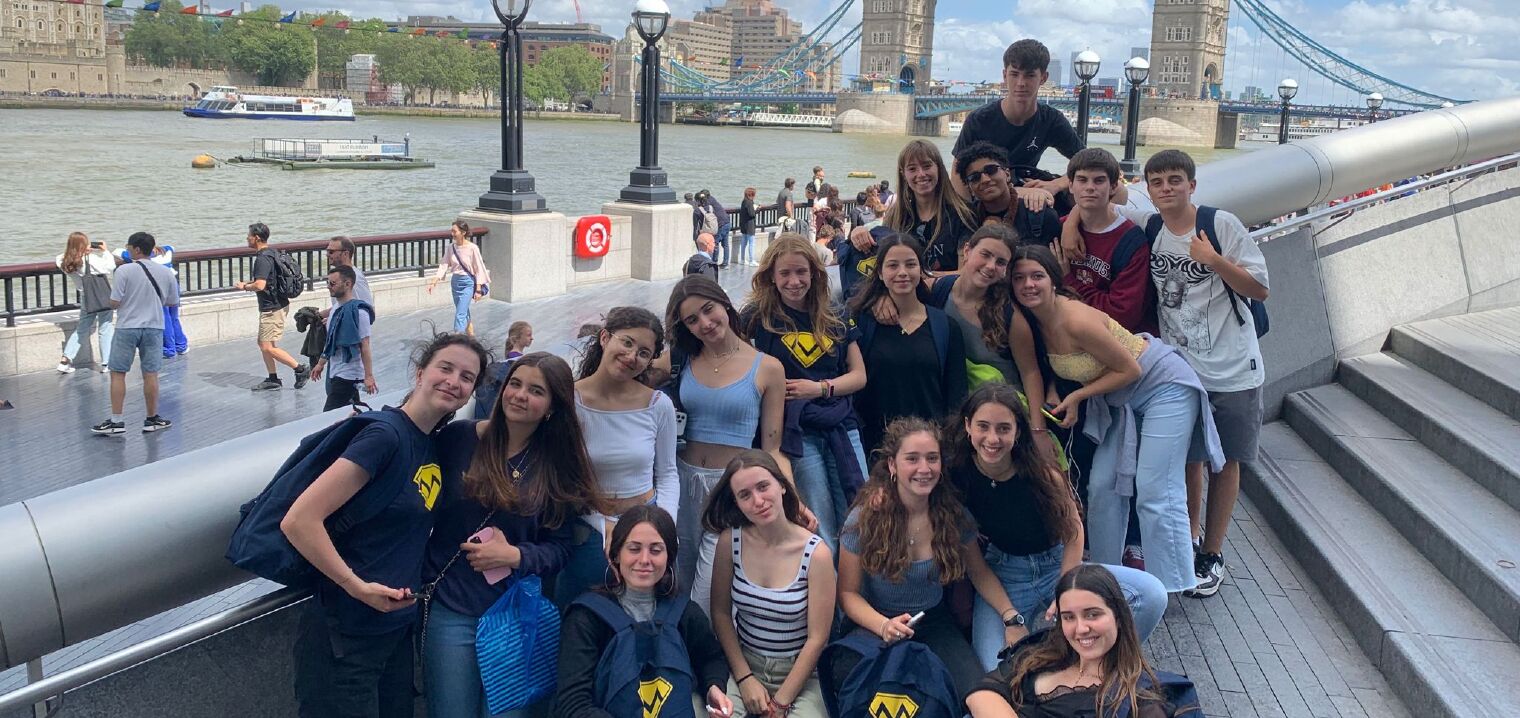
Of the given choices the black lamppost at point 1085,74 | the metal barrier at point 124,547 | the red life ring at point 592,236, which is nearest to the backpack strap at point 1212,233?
the metal barrier at point 124,547

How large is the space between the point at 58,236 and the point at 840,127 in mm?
65573

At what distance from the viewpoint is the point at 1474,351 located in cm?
582

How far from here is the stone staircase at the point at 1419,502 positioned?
138 inches

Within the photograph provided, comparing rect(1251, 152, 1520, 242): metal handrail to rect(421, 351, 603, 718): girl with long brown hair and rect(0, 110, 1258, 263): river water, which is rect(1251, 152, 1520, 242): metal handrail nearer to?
rect(421, 351, 603, 718): girl with long brown hair

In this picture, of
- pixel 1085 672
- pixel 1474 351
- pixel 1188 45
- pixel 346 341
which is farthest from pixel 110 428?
pixel 1188 45

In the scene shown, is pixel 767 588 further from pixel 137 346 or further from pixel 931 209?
pixel 137 346

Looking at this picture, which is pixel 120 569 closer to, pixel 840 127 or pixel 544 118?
pixel 840 127

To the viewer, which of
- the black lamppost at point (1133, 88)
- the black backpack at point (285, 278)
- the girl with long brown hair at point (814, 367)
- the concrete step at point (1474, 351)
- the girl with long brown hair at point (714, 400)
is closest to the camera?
the girl with long brown hair at point (714, 400)

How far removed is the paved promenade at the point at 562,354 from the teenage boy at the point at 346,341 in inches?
17.3

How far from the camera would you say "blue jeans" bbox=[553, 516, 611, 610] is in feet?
9.96

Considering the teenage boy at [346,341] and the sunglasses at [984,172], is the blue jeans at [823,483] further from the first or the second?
the teenage boy at [346,341]

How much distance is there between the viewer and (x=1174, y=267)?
13.6ft

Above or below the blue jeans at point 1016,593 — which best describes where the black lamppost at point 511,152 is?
above

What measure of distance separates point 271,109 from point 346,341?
7276 cm
